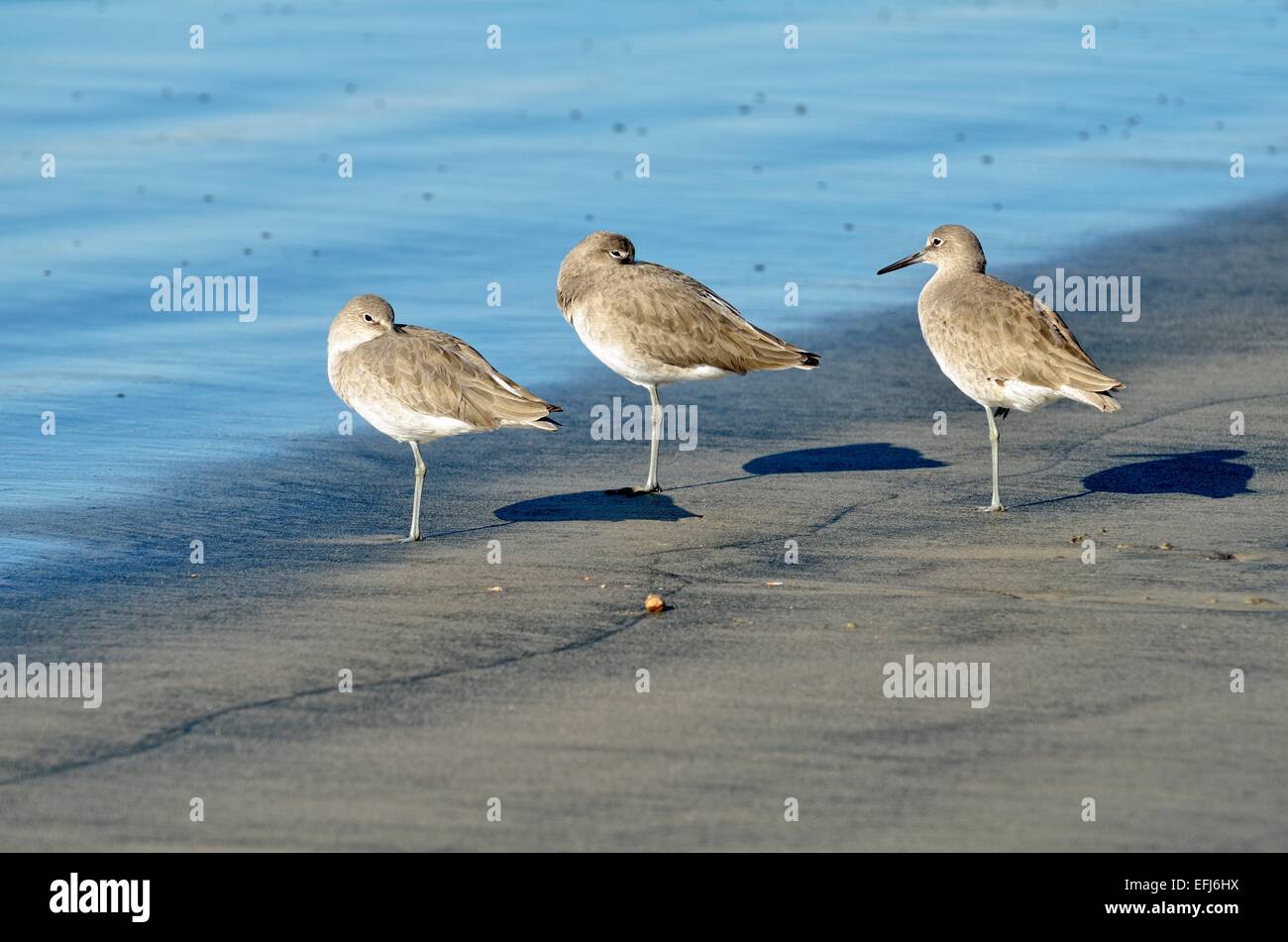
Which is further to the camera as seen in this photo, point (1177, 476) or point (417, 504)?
point (1177, 476)

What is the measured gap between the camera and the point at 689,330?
10.1 meters

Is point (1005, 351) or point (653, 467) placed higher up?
point (1005, 351)

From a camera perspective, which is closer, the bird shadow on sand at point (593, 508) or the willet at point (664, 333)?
the bird shadow on sand at point (593, 508)

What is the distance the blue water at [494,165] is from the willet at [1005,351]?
266 centimetres

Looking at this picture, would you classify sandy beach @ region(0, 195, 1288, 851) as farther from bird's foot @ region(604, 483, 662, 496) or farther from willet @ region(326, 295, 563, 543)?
willet @ region(326, 295, 563, 543)

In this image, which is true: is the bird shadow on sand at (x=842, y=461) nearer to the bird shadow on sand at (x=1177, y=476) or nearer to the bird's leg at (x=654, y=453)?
the bird's leg at (x=654, y=453)

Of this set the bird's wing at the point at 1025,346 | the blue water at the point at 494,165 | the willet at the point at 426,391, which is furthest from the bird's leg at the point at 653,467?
the bird's wing at the point at 1025,346

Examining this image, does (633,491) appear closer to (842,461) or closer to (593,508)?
(593,508)

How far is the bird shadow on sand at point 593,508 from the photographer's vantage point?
904cm

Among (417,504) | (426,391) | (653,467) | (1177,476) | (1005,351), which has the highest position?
(1005,351)

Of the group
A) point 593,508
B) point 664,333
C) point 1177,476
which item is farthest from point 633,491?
point 1177,476

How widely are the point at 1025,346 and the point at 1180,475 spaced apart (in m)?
1.08

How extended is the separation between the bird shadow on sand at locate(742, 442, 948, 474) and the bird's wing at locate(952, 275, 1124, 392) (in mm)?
788

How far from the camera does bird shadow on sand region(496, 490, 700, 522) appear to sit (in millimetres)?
9039
